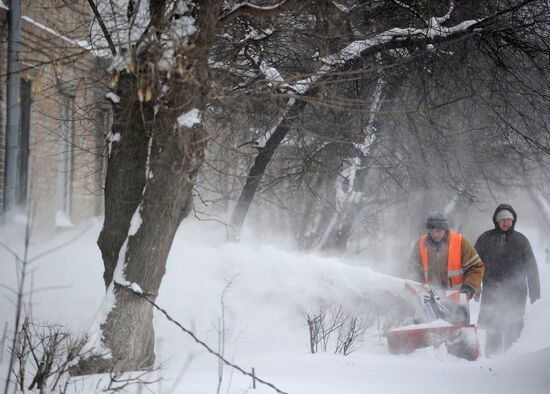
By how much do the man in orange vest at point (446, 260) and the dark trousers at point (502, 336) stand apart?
1.21 metres

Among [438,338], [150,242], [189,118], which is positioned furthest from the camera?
[438,338]

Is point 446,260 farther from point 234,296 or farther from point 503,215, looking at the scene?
point 234,296

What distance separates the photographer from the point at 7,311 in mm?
7984

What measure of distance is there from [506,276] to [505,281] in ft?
0.23

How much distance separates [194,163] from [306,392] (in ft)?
5.85

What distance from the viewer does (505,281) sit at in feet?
27.2

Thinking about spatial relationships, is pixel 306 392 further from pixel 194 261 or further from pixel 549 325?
pixel 549 325

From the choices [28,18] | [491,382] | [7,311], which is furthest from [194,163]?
[28,18]

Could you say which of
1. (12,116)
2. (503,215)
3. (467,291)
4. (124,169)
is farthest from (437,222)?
(12,116)

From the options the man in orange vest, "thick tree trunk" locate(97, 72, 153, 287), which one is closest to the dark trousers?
the man in orange vest

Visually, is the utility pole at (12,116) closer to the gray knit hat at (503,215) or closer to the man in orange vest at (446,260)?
the man in orange vest at (446,260)

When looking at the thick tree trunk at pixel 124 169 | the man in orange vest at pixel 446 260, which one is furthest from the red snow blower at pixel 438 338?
the thick tree trunk at pixel 124 169

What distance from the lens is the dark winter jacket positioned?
8.17 meters

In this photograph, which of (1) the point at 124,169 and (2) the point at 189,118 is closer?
(2) the point at 189,118
